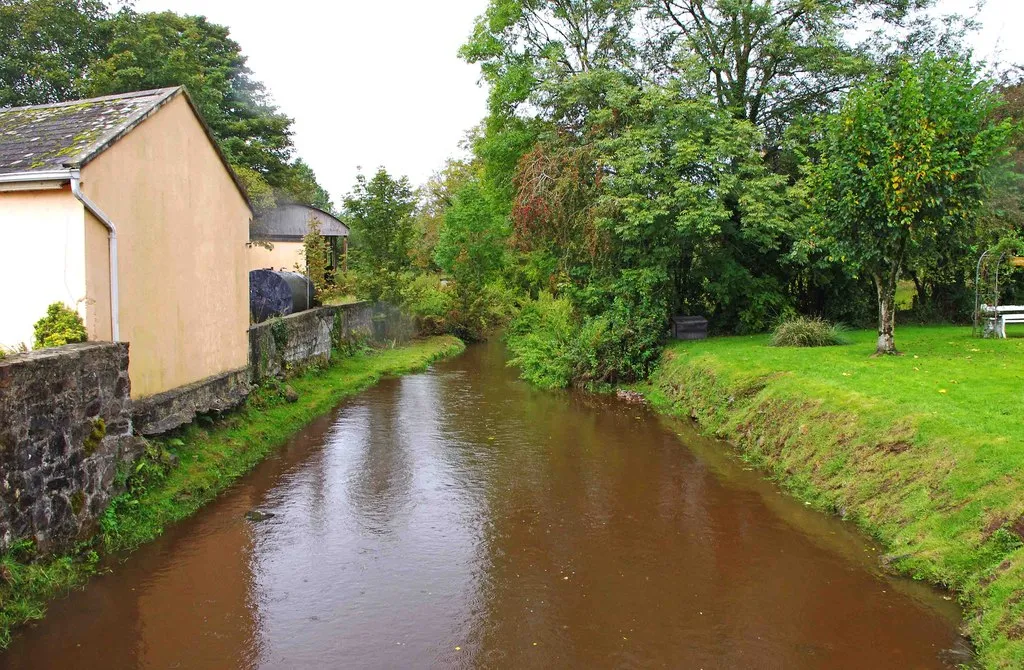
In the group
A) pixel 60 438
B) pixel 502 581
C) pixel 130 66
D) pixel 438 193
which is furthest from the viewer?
pixel 438 193

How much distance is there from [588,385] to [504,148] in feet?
33.5

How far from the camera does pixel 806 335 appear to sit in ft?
53.6

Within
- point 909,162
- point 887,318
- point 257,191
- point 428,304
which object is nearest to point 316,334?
point 428,304

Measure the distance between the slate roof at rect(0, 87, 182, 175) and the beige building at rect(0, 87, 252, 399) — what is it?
21 mm

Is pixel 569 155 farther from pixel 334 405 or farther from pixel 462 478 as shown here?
pixel 462 478

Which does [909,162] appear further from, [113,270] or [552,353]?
[113,270]

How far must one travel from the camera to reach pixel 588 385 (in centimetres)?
1942

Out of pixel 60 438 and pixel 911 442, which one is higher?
A: pixel 60 438

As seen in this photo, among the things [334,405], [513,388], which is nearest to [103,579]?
[334,405]

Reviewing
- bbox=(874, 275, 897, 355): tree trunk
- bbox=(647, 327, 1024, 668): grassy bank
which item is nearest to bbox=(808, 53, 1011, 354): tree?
bbox=(874, 275, 897, 355): tree trunk

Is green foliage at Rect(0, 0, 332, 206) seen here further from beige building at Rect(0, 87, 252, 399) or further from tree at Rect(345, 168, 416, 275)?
beige building at Rect(0, 87, 252, 399)

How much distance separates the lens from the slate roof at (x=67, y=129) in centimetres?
859

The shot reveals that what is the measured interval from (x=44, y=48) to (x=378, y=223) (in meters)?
16.3

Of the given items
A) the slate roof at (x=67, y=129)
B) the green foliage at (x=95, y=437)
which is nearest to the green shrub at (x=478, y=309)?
the slate roof at (x=67, y=129)
